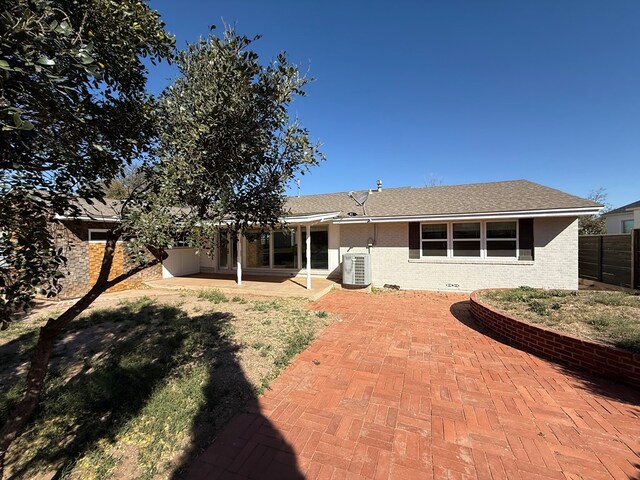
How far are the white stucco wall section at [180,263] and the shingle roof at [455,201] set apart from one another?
231 inches

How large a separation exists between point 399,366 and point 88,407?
456cm

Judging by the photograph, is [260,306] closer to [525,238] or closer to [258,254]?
[258,254]

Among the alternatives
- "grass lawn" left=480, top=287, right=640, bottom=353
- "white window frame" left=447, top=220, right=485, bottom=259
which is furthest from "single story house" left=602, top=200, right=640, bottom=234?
"grass lawn" left=480, top=287, right=640, bottom=353

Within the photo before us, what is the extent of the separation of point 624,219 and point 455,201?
19.4 meters

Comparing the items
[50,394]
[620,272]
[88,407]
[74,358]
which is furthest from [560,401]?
[620,272]

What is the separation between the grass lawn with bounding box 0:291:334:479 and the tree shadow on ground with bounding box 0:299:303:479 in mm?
14

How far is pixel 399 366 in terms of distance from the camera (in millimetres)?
4793

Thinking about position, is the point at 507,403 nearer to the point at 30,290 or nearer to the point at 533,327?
the point at 533,327

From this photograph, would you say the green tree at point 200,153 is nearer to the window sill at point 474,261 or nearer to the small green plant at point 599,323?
the small green plant at point 599,323

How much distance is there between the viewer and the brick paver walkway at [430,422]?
2738 mm

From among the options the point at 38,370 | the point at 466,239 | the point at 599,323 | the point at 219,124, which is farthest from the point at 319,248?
the point at 38,370

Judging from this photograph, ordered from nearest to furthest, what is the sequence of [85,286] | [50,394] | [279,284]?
[50,394] → [85,286] → [279,284]

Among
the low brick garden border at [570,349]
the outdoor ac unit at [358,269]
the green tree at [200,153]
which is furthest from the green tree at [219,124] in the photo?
the outdoor ac unit at [358,269]

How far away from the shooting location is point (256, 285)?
36.2ft
